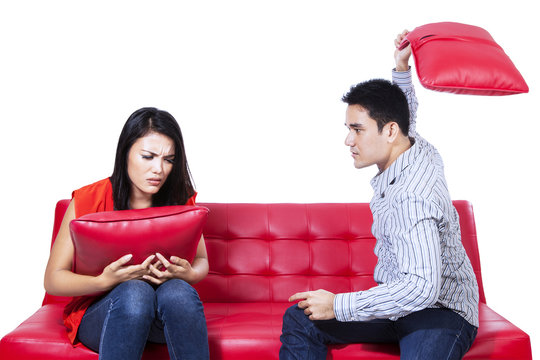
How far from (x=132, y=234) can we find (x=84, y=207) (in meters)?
0.36

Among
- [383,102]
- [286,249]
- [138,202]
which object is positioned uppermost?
[383,102]

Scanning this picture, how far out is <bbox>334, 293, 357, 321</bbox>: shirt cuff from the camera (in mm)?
2195

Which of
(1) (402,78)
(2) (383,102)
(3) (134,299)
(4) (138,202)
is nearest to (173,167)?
(4) (138,202)

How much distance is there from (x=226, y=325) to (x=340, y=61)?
1624mm

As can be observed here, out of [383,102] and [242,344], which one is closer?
[383,102]

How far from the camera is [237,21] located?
3543 mm

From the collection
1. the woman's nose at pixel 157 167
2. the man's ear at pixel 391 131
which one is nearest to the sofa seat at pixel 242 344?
the woman's nose at pixel 157 167

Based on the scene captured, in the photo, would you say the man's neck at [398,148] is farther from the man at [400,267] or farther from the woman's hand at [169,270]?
the woman's hand at [169,270]

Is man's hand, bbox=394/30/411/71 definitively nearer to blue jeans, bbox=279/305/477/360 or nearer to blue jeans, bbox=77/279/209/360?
blue jeans, bbox=279/305/477/360

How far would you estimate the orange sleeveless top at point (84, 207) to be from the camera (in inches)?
95.8

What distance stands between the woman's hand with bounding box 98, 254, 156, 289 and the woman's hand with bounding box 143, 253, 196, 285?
3 cm

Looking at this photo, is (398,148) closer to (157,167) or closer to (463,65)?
(463,65)

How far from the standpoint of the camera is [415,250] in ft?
6.81

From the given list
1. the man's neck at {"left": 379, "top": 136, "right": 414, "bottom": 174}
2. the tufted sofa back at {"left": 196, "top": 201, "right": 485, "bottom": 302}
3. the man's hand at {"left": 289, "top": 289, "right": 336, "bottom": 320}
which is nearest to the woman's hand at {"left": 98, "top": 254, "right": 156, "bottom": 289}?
the man's hand at {"left": 289, "top": 289, "right": 336, "bottom": 320}
